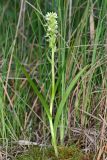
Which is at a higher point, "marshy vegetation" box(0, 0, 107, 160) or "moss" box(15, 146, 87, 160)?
"marshy vegetation" box(0, 0, 107, 160)

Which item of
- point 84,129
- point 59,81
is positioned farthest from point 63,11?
point 84,129

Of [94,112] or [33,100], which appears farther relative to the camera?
[33,100]

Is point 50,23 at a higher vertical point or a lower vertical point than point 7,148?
higher

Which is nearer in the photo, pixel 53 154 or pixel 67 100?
pixel 53 154

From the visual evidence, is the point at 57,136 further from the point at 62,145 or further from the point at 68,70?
the point at 68,70

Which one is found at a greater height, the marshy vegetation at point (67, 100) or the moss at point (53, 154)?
the marshy vegetation at point (67, 100)

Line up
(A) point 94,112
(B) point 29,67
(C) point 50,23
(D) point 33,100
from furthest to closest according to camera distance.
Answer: (B) point 29,67
(D) point 33,100
(A) point 94,112
(C) point 50,23

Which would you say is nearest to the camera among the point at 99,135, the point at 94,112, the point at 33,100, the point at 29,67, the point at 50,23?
the point at 50,23

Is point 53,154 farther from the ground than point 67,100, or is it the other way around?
point 67,100
